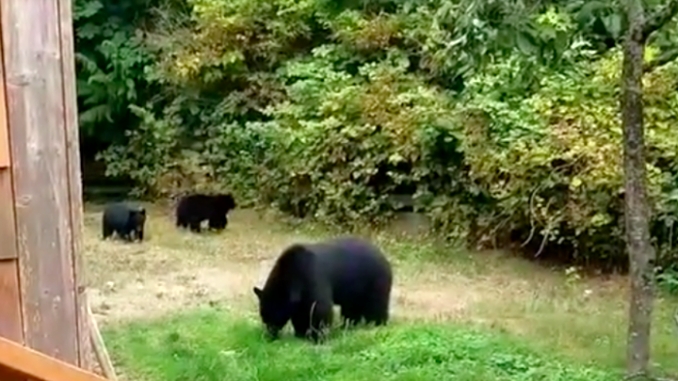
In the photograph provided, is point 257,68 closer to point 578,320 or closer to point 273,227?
point 273,227

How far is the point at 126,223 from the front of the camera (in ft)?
35.7

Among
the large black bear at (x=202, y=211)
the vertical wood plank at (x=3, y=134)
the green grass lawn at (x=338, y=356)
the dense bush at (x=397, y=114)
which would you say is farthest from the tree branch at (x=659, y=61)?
the large black bear at (x=202, y=211)

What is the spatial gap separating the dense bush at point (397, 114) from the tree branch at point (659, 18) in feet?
1.05

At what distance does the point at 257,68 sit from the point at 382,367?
7.77 metres

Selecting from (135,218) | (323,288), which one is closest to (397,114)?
(135,218)

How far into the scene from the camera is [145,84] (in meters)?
14.8

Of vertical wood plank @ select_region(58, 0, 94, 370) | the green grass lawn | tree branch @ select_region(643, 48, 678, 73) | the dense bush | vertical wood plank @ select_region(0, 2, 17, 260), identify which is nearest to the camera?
vertical wood plank @ select_region(0, 2, 17, 260)

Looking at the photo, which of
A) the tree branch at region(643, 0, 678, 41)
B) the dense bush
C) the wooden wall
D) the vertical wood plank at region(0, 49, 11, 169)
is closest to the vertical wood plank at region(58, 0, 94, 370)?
the wooden wall

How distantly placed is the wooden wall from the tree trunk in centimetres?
330

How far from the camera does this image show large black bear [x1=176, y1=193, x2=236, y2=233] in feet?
37.5

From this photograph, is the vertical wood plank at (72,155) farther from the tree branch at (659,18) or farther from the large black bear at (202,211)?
the large black bear at (202,211)

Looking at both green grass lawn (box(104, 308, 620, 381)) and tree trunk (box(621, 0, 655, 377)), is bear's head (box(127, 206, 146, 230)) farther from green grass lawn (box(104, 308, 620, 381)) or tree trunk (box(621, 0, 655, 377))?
tree trunk (box(621, 0, 655, 377))

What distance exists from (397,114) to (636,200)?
5.30m

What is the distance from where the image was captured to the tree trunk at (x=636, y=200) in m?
5.78
